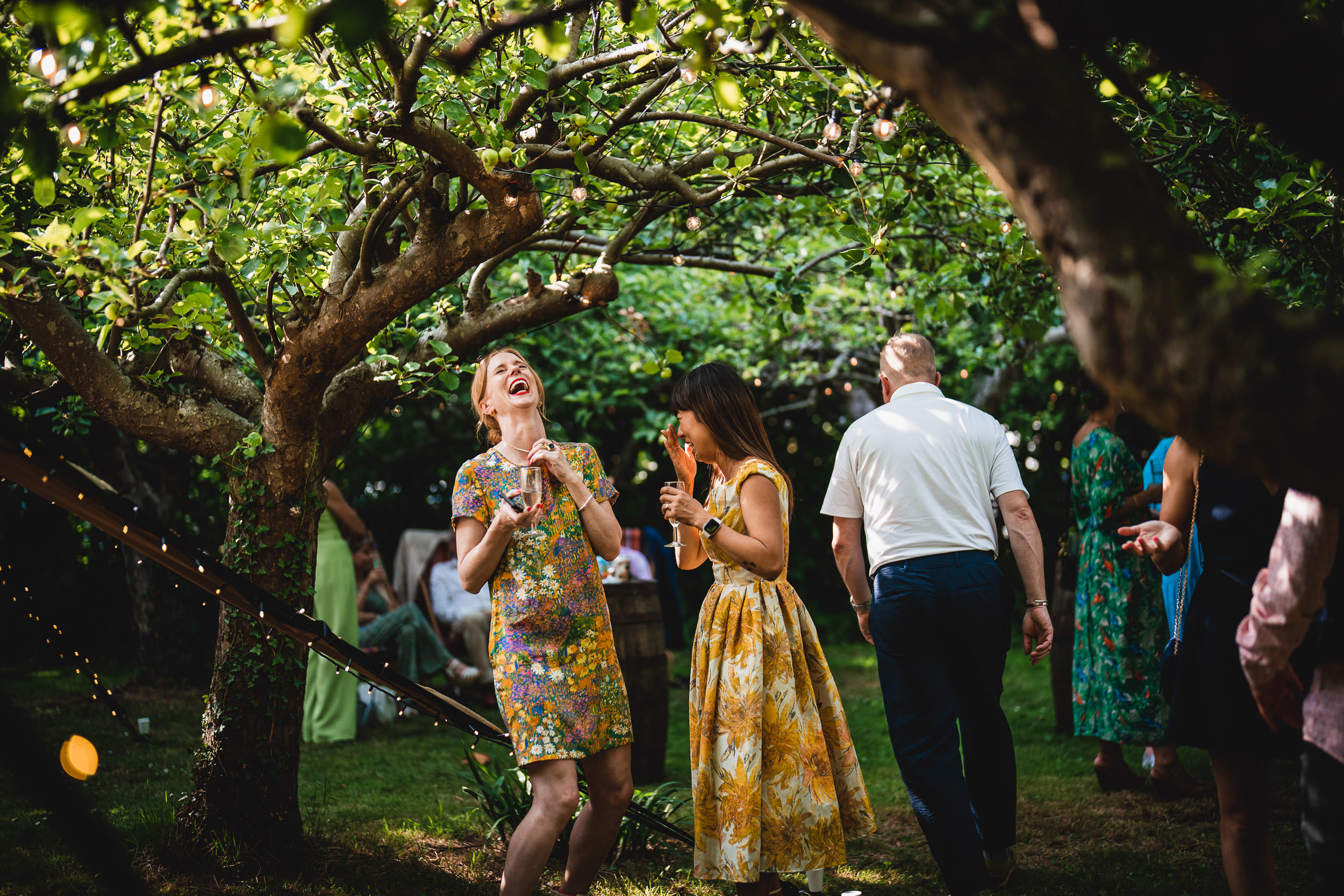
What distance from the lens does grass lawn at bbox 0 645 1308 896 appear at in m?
2.94

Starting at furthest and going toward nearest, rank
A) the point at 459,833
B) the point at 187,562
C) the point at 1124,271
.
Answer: the point at 459,833
the point at 187,562
the point at 1124,271

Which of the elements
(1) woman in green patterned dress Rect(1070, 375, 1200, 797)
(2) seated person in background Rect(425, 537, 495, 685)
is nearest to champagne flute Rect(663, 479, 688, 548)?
(1) woman in green patterned dress Rect(1070, 375, 1200, 797)

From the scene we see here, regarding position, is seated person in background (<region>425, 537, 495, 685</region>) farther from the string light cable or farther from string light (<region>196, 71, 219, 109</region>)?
string light (<region>196, 71, 219, 109</region>)

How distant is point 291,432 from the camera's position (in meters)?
3.01

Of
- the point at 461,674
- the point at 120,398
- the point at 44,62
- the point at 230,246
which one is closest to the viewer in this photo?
the point at 44,62

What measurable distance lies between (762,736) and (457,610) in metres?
4.74

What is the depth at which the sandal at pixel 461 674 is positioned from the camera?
250 inches

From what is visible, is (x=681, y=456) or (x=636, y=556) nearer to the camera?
(x=681, y=456)

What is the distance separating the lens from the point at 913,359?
9.91ft

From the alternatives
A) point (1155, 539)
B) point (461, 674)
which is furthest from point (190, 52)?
point (461, 674)

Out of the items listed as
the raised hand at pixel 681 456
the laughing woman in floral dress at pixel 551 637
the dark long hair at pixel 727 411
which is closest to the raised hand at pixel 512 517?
the laughing woman in floral dress at pixel 551 637

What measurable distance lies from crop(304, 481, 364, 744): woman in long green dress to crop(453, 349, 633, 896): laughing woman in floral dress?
3103mm

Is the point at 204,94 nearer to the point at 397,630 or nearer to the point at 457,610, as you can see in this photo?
the point at 397,630

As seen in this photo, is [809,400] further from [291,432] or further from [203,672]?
[291,432]
